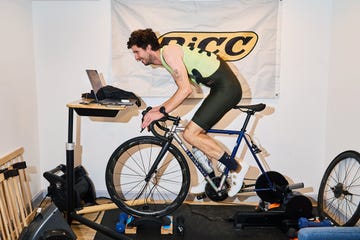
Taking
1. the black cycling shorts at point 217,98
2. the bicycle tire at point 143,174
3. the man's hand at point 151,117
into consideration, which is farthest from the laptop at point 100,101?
the bicycle tire at point 143,174

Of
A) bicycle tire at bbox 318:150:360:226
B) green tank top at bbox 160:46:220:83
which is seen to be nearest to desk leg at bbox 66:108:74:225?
green tank top at bbox 160:46:220:83

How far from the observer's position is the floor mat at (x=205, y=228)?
2617mm

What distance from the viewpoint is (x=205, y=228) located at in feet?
9.04

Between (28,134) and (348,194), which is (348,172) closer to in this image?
(348,194)

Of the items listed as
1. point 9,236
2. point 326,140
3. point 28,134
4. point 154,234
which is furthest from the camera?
point 326,140

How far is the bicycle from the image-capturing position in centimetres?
269

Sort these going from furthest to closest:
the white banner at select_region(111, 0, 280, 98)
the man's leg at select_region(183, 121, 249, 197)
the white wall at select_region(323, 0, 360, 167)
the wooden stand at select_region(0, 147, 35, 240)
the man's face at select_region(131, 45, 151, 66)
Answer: the white banner at select_region(111, 0, 280, 98) → the white wall at select_region(323, 0, 360, 167) → the man's leg at select_region(183, 121, 249, 197) → the man's face at select_region(131, 45, 151, 66) → the wooden stand at select_region(0, 147, 35, 240)

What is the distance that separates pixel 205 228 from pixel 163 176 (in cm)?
78

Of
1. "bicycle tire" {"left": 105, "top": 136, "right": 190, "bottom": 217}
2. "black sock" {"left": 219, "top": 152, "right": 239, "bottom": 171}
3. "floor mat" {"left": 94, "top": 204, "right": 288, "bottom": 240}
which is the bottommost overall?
"floor mat" {"left": 94, "top": 204, "right": 288, "bottom": 240}

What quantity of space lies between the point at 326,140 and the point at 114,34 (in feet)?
7.23

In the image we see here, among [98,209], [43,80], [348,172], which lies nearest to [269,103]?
[348,172]

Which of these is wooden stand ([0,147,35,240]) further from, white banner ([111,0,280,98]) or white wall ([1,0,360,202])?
white banner ([111,0,280,98])

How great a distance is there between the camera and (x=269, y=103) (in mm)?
3248

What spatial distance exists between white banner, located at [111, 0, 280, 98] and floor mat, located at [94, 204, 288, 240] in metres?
1.20
